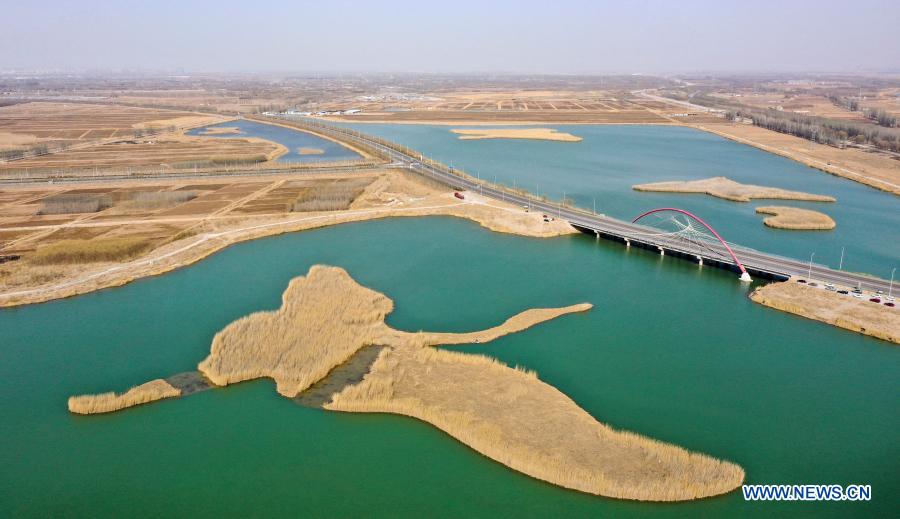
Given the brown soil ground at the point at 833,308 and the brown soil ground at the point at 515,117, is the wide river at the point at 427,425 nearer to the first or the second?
the brown soil ground at the point at 833,308

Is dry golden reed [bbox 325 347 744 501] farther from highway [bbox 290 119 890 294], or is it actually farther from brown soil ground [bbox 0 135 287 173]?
brown soil ground [bbox 0 135 287 173]

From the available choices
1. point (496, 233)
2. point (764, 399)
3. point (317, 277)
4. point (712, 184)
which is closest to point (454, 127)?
point (712, 184)

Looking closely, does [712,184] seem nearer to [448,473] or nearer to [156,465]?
[448,473]

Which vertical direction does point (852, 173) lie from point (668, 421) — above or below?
above

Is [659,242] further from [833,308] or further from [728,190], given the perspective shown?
[728,190]

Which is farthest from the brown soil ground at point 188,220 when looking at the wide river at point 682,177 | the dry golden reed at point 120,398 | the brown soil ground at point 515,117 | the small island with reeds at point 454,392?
the brown soil ground at point 515,117

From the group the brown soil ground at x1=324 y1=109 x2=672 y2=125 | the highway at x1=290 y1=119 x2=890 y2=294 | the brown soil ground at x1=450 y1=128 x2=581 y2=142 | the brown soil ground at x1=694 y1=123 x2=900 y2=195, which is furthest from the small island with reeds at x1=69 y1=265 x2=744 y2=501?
the brown soil ground at x1=324 y1=109 x2=672 y2=125

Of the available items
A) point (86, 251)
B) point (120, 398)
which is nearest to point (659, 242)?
point (120, 398)
